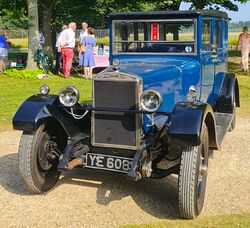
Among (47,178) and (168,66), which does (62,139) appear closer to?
(47,178)

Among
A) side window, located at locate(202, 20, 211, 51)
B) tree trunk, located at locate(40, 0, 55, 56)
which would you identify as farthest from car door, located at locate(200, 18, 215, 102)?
tree trunk, located at locate(40, 0, 55, 56)

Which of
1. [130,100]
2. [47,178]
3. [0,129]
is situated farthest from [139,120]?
[0,129]

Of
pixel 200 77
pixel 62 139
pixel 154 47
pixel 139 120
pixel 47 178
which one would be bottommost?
pixel 47 178

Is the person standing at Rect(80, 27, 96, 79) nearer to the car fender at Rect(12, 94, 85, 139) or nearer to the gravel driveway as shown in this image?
the gravel driveway

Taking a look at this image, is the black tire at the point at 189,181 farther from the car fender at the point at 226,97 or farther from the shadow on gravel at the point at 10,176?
the car fender at the point at 226,97

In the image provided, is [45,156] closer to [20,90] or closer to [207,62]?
[207,62]

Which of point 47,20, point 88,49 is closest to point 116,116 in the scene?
point 88,49

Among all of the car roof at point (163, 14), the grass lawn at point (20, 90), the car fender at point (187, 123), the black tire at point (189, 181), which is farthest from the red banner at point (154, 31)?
the grass lawn at point (20, 90)

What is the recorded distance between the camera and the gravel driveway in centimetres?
434

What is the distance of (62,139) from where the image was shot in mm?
5309

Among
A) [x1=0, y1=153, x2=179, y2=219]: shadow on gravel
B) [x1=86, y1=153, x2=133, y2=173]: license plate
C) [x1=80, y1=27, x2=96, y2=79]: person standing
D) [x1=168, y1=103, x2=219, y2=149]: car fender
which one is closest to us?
[x1=168, y1=103, x2=219, y2=149]: car fender

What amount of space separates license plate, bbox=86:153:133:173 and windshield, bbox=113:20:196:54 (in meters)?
1.83

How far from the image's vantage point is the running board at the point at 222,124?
5.45m

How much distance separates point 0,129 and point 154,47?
141 inches
